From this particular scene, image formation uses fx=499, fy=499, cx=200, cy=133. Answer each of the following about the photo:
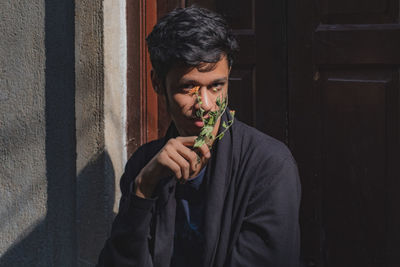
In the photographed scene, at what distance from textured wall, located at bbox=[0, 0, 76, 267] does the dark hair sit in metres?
0.99

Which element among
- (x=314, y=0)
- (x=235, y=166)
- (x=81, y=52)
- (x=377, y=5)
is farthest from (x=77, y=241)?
(x=377, y=5)

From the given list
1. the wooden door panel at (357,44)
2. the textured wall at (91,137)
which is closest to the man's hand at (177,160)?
the textured wall at (91,137)

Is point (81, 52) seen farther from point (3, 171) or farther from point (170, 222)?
point (170, 222)

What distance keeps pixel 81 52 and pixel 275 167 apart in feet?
4.45

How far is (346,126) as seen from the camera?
8.86 ft

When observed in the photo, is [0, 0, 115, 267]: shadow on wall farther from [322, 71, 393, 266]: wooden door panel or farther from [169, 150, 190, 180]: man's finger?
[322, 71, 393, 266]: wooden door panel

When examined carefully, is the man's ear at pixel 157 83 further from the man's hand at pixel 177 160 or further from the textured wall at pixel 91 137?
the textured wall at pixel 91 137

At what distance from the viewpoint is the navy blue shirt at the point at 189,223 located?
6.86 ft

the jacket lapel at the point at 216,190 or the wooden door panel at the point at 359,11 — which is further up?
the wooden door panel at the point at 359,11

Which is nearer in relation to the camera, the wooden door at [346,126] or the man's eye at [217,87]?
the man's eye at [217,87]

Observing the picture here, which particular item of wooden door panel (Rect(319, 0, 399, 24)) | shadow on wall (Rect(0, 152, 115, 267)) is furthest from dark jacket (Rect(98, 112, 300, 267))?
wooden door panel (Rect(319, 0, 399, 24))

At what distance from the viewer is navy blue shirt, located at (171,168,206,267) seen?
2.09 meters

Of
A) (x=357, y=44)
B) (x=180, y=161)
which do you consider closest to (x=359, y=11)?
(x=357, y=44)

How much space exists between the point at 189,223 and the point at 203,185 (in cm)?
17
